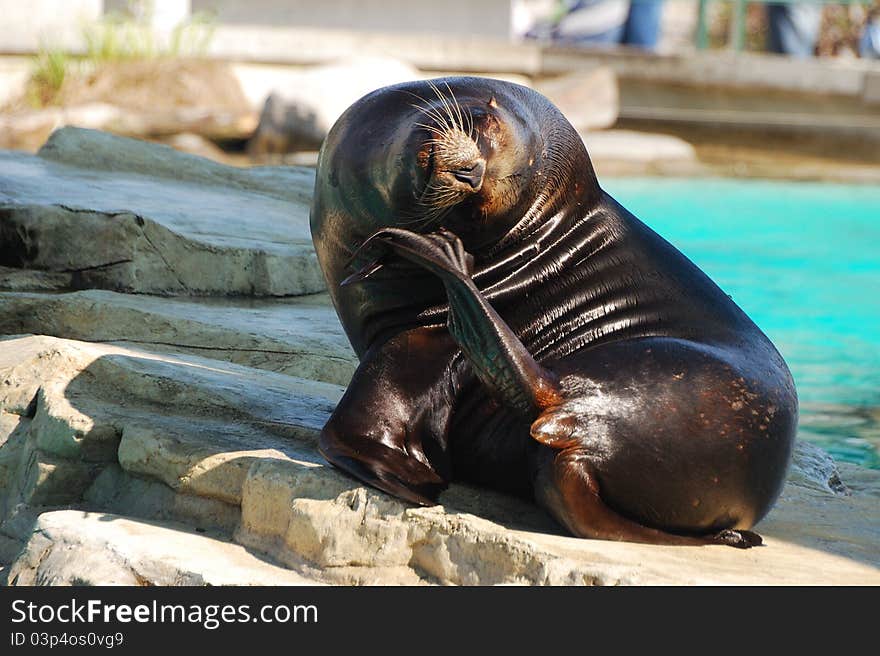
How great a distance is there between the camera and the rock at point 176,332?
513 cm

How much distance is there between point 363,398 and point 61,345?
4.21ft

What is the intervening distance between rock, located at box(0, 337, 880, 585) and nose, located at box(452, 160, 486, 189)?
32.3 inches

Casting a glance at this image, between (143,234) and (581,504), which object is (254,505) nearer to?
(581,504)

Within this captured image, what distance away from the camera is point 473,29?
63.8 feet

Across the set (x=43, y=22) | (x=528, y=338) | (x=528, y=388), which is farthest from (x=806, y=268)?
(x=528, y=388)

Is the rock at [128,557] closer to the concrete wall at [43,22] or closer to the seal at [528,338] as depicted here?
the seal at [528,338]

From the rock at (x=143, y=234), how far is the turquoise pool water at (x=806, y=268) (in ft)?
9.02

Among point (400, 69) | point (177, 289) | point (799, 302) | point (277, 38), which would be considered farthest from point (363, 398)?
point (277, 38)

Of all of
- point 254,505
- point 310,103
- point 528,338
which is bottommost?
point 310,103

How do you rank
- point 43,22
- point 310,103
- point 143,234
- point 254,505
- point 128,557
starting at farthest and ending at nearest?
point 43,22 → point 310,103 → point 143,234 → point 254,505 → point 128,557

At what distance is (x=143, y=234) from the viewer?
5738 mm

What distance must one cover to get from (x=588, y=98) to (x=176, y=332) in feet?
34.8

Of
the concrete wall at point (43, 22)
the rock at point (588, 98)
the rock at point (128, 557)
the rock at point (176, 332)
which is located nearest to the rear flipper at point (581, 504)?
the rock at point (128, 557)
